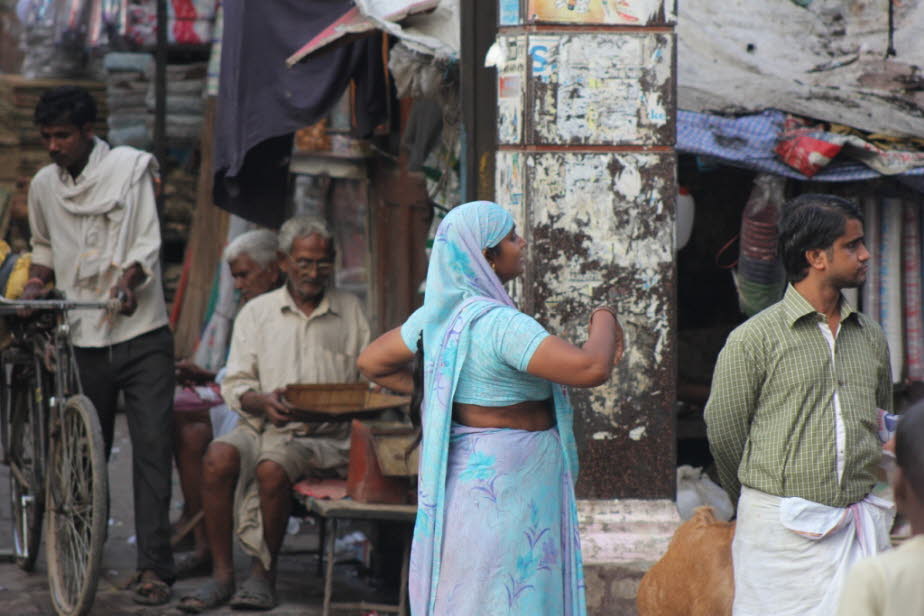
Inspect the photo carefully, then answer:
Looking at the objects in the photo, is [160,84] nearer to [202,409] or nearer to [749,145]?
[202,409]

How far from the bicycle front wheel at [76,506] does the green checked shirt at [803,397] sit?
2.68m

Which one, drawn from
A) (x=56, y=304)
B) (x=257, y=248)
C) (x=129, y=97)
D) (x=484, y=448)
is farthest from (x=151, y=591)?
(x=129, y=97)

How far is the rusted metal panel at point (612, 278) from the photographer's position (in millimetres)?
5047

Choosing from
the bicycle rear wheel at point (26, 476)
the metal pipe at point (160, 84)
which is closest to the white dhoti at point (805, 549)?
the bicycle rear wheel at point (26, 476)

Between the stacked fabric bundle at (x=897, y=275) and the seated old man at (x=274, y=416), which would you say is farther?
the seated old man at (x=274, y=416)

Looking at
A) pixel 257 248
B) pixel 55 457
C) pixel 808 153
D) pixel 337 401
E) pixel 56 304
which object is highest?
pixel 808 153

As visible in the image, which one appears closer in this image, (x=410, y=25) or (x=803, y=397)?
(x=803, y=397)

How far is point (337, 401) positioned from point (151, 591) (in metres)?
1.10

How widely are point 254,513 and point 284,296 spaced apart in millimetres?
1005

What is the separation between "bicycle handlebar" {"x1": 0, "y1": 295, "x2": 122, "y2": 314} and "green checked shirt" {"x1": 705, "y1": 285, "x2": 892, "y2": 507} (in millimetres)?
2843

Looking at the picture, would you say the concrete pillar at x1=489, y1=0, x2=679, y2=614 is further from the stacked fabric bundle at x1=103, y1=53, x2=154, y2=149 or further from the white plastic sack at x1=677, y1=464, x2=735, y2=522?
the stacked fabric bundle at x1=103, y1=53, x2=154, y2=149

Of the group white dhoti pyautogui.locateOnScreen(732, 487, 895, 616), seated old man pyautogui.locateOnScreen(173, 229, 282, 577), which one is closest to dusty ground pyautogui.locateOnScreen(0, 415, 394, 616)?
seated old man pyautogui.locateOnScreen(173, 229, 282, 577)

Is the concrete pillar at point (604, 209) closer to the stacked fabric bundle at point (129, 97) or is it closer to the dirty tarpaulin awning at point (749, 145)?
the dirty tarpaulin awning at point (749, 145)

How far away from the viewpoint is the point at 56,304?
5.62m
